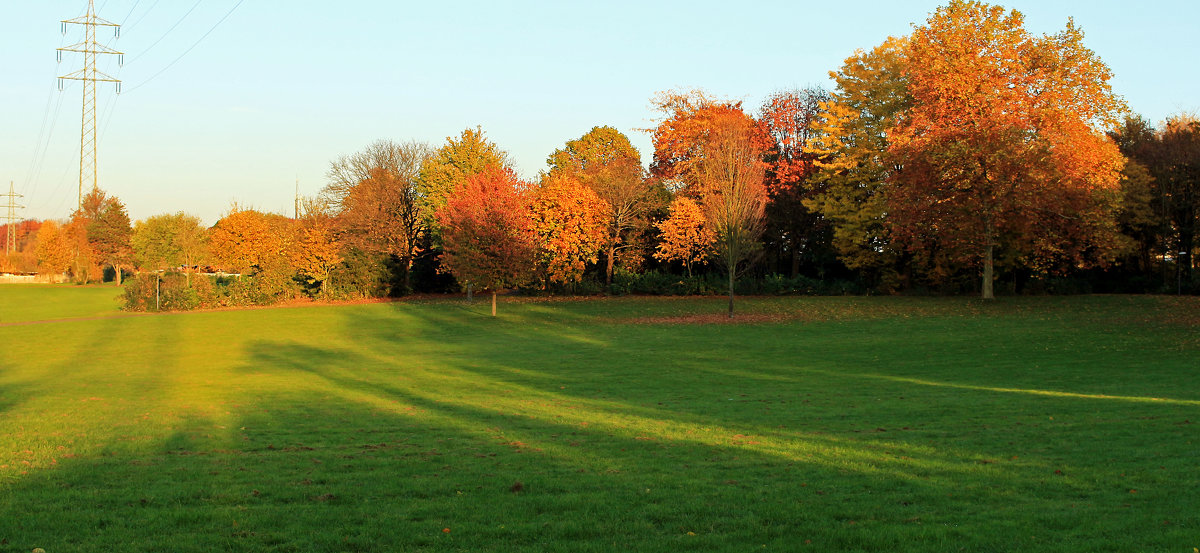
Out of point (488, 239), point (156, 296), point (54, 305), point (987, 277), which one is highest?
point (488, 239)

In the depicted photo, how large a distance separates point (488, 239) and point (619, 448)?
2887cm

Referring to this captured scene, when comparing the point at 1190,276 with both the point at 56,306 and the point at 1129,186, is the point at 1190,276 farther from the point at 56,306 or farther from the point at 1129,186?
the point at 56,306

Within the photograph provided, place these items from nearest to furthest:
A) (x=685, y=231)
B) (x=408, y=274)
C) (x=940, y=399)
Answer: (x=940, y=399), (x=685, y=231), (x=408, y=274)

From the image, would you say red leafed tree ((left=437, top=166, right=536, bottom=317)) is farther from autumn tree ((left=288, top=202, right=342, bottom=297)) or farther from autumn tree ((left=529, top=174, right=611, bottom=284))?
autumn tree ((left=288, top=202, right=342, bottom=297))

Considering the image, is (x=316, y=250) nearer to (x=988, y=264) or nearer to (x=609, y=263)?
(x=609, y=263)

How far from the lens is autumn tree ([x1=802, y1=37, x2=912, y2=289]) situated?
145 ft

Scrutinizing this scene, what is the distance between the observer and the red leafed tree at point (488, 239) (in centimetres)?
3750

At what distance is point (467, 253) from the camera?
3753 centimetres

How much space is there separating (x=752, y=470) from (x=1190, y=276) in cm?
4755

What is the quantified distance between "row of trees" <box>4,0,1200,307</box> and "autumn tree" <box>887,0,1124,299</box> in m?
0.10

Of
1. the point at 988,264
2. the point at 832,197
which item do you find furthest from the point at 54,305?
the point at 988,264

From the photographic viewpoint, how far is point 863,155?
150ft

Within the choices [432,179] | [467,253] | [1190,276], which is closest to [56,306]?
[432,179]

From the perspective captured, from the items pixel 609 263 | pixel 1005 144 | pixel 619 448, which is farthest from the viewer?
pixel 609 263
